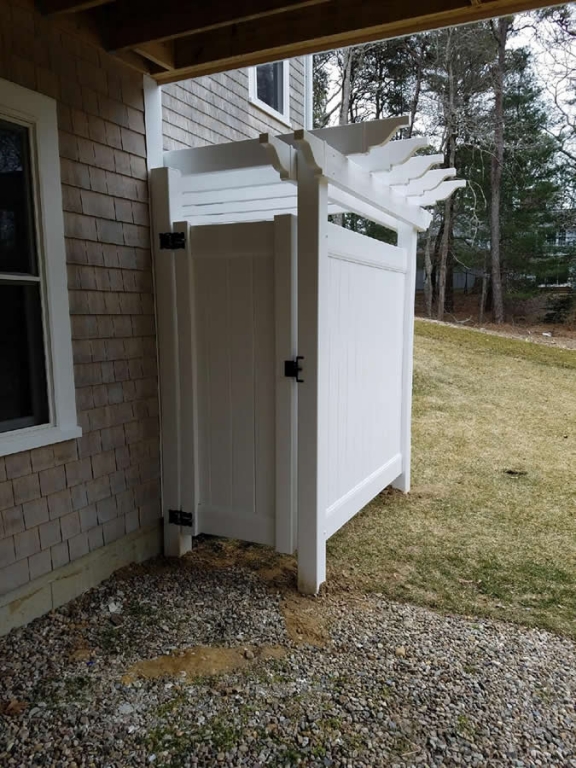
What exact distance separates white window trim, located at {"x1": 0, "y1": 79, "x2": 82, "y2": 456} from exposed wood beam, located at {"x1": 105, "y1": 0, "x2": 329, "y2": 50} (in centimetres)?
53

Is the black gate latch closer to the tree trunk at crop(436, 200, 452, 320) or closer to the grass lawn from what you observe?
the grass lawn

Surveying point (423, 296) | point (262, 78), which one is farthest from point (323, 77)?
point (262, 78)

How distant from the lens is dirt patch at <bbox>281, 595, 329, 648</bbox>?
2.31 m

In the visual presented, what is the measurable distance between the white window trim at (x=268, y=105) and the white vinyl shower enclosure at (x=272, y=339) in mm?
2024

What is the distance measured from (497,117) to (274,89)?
34.0 ft

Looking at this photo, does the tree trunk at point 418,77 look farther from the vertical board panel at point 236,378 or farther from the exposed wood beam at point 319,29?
the vertical board panel at point 236,378

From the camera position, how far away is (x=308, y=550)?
2680 mm

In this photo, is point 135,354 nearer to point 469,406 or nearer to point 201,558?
point 201,558

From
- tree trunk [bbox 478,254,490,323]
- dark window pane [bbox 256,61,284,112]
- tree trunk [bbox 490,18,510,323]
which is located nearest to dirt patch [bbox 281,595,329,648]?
Answer: dark window pane [bbox 256,61,284,112]

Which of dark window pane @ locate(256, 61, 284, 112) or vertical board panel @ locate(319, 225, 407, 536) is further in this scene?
dark window pane @ locate(256, 61, 284, 112)

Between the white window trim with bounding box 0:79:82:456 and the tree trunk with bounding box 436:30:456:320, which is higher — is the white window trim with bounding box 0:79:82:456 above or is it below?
below

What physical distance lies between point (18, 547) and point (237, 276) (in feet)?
5.31

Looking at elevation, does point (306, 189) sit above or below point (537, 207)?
below

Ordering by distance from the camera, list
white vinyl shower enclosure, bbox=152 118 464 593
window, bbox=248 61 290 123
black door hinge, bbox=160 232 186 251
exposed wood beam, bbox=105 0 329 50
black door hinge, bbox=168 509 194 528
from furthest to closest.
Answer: window, bbox=248 61 290 123, black door hinge, bbox=168 509 194 528, black door hinge, bbox=160 232 186 251, white vinyl shower enclosure, bbox=152 118 464 593, exposed wood beam, bbox=105 0 329 50
